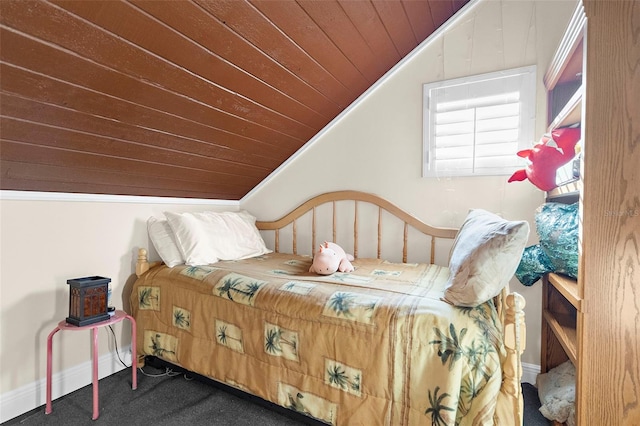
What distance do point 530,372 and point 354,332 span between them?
1271 mm

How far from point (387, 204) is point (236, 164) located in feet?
3.50

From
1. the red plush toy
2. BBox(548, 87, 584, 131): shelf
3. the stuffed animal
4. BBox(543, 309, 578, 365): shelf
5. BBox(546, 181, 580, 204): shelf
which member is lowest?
BBox(543, 309, 578, 365): shelf

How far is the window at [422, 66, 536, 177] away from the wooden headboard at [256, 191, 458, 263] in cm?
34

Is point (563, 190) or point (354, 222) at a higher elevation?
point (563, 190)

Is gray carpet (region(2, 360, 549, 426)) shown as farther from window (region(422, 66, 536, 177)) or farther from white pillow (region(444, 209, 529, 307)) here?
window (region(422, 66, 536, 177))

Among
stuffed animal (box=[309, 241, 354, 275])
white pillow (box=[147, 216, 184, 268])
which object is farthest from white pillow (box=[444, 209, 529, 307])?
white pillow (box=[147, 216, 184, 268])

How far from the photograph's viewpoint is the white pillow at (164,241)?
1.91 m

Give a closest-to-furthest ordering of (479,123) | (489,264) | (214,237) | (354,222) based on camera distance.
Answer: (489,264), (479,123), (214,237), (354,222)

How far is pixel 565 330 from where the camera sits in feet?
4.62

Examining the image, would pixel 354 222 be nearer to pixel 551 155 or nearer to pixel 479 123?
pixel 479 123

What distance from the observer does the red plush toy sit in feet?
4.42

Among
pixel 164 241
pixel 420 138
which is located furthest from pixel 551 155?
pixel 164 241

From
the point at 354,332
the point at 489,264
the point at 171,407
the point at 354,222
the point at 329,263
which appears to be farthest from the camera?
the point at 354,222

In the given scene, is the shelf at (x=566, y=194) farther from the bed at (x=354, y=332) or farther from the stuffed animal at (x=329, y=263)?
the stuffed animal at (x=329, y=263)
